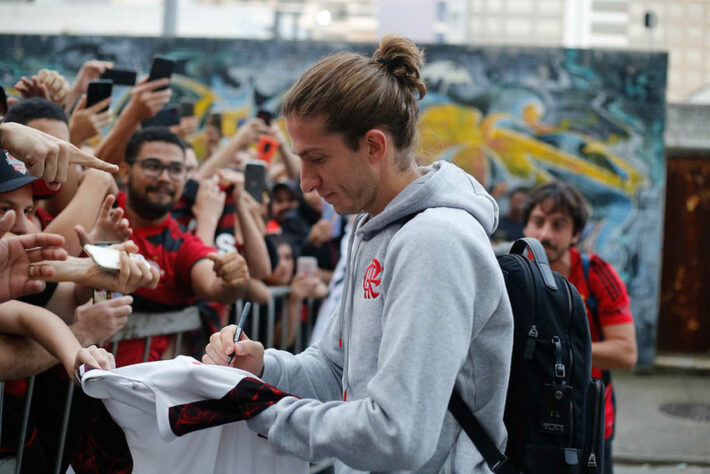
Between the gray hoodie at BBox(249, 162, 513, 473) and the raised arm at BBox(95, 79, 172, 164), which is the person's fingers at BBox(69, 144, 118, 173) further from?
the raised arm at BBox(95, 79, 172, 164)

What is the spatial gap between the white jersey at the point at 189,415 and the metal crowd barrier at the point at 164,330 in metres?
0.92

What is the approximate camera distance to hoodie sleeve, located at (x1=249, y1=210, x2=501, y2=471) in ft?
5.56

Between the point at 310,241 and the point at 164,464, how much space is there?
4426mm

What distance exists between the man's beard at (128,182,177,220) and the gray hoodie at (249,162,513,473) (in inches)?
85.2

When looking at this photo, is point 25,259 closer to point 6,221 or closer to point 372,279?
point 6,221

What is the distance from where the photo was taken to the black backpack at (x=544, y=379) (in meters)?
2.03

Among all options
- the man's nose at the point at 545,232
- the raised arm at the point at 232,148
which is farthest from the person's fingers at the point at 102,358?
the raised arm at the point at 232,148

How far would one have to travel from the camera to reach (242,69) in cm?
1059

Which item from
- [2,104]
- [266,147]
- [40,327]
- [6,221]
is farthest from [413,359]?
[266,147]

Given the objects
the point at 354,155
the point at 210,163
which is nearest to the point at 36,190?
the point at 354,155

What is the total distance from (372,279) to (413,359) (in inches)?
13.4

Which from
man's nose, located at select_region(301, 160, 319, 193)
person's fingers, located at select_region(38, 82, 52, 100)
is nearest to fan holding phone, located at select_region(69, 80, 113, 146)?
person's fingers, located at select_region(38, 82, 52, 100)

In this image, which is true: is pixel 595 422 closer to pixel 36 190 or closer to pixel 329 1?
pixel 36 190

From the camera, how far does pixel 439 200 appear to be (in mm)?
1953
